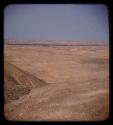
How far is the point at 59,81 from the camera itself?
2598mm

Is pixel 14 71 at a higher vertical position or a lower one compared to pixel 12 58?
lower

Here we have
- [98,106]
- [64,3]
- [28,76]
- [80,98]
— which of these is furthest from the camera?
[28,76]

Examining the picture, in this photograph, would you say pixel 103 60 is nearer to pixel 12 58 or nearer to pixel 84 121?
pixel 84 121

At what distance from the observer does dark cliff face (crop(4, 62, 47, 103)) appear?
2223mm

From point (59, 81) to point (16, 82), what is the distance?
419mm

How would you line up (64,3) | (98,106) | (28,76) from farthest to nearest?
(28,76) < (98,106) < (64,3)

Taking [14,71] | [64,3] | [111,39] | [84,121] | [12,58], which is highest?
[64,3]

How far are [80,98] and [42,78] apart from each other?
1.95 ft

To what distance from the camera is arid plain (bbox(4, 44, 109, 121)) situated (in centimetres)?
222

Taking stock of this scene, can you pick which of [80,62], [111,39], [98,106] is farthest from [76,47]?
[98,106]

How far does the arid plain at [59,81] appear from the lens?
2219mm

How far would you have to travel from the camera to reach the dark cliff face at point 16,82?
2.22 m

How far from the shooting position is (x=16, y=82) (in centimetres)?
250

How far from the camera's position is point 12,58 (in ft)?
7.88
